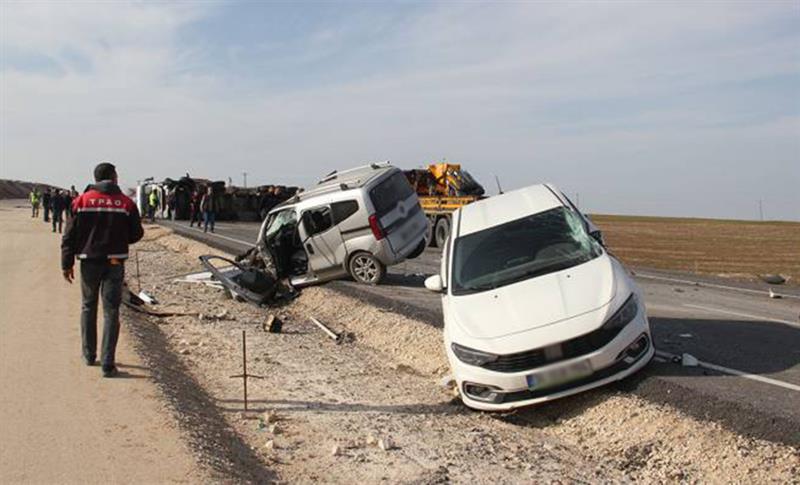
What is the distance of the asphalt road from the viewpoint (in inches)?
226

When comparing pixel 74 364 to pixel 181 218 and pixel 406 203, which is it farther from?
pixel 181 218

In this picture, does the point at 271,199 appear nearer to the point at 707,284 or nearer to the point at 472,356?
the point at 707,284

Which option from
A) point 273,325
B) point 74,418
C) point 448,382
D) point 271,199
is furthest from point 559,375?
point 271,199

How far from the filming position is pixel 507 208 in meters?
8.62

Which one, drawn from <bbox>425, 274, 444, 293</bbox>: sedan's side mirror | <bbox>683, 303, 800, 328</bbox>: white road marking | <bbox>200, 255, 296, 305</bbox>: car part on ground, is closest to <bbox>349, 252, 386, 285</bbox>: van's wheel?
<bbox>200, 255, 296, 305</bbox>: car part on ground

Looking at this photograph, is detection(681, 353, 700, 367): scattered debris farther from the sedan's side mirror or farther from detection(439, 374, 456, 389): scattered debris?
the sedan's side mirror

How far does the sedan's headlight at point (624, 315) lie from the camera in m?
6.29

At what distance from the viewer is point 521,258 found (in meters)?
7.71

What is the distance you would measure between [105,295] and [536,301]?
159 inches

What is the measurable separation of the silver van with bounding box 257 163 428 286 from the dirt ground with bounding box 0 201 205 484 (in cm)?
486

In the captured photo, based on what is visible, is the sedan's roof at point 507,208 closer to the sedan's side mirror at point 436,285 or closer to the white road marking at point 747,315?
the sedan's side mirror at point 436,285

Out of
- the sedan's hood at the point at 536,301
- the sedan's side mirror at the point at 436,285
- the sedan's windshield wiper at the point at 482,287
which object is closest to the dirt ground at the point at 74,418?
the sedan's hood at the point at 536,301

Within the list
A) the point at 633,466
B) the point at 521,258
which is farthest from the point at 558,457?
the point at 521,258

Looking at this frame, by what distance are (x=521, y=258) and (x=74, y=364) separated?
15.1 ft
